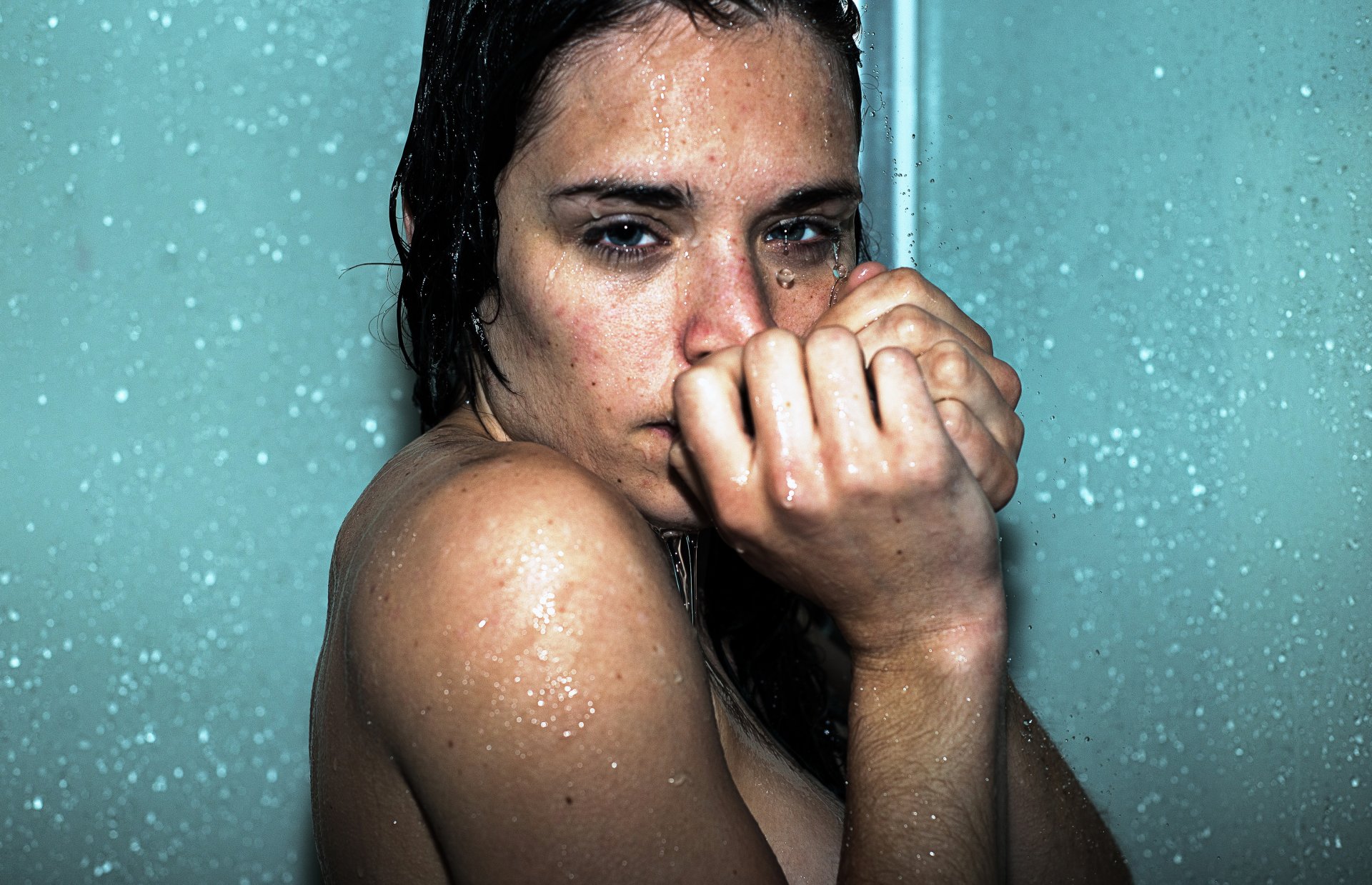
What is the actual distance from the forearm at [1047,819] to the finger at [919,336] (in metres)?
0.32

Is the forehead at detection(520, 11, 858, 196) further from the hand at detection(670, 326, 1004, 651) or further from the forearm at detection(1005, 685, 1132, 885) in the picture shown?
the forearm at detection(1005, 685, 1132, 885)

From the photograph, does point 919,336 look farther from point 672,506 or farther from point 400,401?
point 400,401

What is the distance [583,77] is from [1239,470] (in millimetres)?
788

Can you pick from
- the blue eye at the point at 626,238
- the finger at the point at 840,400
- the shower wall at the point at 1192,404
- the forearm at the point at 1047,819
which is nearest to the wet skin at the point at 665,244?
the blue eye at the point at 626,238

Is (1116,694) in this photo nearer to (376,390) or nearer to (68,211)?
(376,390)

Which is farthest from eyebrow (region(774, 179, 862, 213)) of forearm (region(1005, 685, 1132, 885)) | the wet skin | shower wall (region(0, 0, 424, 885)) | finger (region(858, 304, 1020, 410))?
shower wall (region(0, 0, 424, 885))

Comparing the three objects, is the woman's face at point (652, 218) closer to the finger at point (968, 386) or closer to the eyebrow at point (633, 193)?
the eyebrow at point (633, 193)

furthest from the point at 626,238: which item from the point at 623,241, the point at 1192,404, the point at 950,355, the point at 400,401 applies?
the point at 1192,404

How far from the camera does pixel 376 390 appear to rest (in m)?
1.41

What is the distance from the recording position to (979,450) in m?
0.82

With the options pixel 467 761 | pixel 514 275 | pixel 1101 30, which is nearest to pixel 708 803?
pixel 467 761

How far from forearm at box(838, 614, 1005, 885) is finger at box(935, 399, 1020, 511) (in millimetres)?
100

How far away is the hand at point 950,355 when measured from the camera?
2.71 ft

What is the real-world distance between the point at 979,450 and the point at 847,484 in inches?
4.9
